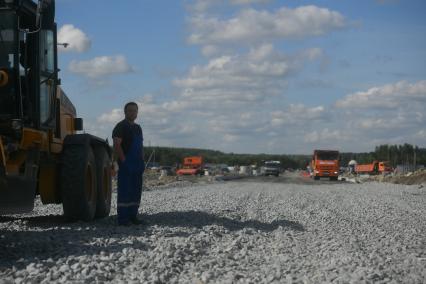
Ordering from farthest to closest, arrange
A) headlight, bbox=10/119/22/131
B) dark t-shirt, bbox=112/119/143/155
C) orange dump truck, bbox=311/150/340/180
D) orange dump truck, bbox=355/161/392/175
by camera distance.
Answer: orange dump truck, bbox=355/161/392/175, orange dump truck, bbox=311/150/340/180, dark t-shirt, bbox=112/119/143/155, headlight, bbox=10/119/22/131

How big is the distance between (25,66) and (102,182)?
3285mm

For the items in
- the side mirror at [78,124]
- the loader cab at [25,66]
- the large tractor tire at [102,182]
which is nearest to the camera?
the loader cab at [25,66]

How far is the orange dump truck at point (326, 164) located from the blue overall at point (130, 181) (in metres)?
46.9

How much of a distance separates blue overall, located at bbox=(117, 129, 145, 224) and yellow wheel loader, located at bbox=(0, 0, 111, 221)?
0.58 m

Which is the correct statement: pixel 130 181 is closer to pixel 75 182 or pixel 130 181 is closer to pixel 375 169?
pixel 75 182

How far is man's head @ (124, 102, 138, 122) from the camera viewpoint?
33.6 ft

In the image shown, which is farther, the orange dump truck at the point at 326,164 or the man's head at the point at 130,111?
the orange dump truck at the point at 326,164

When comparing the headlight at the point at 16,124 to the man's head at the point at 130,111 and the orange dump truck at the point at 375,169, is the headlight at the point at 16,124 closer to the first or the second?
the man's head at the point at 130,111

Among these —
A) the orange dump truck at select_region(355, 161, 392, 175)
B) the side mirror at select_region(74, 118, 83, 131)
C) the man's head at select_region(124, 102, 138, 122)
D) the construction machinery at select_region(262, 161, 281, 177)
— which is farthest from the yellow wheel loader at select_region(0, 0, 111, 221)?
the orange dump truck at select_region(355, 161, 392, 175)

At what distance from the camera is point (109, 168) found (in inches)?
492

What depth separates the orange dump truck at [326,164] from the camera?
184ft

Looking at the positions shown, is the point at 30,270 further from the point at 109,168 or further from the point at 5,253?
the point at 109,168

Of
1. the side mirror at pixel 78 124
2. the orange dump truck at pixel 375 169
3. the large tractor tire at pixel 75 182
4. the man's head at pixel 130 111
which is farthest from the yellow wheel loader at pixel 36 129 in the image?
the orange dump truck at pixel 375 169

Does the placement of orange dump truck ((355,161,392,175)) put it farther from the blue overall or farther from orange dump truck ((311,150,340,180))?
the blue overall
